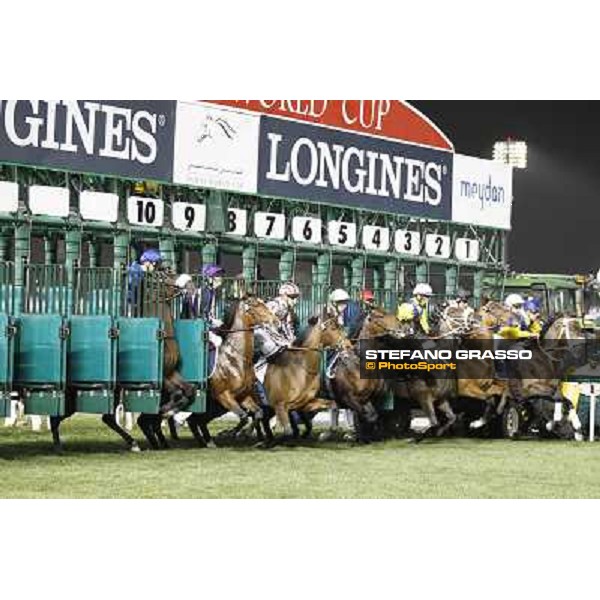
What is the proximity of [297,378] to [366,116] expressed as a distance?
4034 mm

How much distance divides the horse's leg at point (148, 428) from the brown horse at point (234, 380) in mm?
721

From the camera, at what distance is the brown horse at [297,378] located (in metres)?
15.6

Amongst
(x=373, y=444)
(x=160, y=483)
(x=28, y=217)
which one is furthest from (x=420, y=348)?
(x=373, y=444)

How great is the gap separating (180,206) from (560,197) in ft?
9.96

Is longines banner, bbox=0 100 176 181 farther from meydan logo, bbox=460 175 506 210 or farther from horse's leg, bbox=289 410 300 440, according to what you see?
horse's leg, bbox=289 410 300 440

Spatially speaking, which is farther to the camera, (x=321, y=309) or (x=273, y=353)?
(x=273, y=353)

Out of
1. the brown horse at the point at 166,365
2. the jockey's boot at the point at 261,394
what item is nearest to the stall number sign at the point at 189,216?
the brown horse at the point at 166,365

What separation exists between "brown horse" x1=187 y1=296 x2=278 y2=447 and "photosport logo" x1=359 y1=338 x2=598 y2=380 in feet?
6.60

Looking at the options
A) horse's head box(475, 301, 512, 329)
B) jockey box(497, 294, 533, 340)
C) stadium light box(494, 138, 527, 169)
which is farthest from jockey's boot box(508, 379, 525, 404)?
stadium light box(494, 138, 527, 169)

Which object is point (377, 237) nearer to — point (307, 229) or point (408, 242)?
point (408, 242)

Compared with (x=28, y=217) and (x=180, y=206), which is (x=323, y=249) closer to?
(x=180, y=206)

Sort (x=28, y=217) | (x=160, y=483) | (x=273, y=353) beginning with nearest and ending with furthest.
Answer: (x=160, y=483), (x=28, y=217), (x=273, y=353)

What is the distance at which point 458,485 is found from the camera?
40.3 ft

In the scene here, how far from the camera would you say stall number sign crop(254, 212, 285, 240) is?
1326 cm
